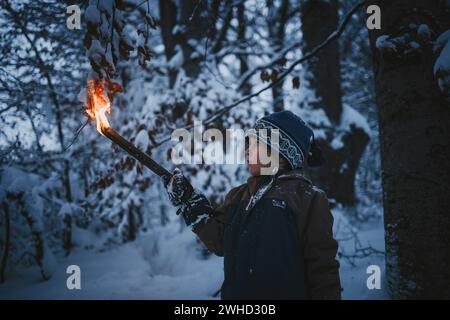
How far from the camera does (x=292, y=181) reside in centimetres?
195

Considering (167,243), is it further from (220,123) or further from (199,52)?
(199,52)

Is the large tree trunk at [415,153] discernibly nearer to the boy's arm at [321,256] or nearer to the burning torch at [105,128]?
the boy's arm at [321,256]

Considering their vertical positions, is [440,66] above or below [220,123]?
below

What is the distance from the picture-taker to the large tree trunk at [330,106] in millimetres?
5566

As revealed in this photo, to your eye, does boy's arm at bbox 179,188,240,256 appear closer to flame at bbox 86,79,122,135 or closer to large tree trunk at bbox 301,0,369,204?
flame at bbox 86,79,122,135

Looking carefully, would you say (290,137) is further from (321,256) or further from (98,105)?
(98,105)

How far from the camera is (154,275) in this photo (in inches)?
213

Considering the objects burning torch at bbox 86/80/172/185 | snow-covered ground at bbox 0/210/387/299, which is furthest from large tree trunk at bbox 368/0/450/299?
burning torch at bbox 86/80/172/185

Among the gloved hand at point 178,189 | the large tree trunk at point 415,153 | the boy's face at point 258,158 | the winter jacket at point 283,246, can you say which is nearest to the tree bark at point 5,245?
the gloved hand at point 178,189

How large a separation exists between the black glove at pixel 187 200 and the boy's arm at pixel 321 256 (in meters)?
0.72

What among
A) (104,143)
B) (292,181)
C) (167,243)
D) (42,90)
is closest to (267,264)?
(292,181)

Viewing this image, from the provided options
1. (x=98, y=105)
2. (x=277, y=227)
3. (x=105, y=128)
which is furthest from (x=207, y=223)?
(x=98, y=105)

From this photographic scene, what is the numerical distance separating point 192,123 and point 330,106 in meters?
2.71
